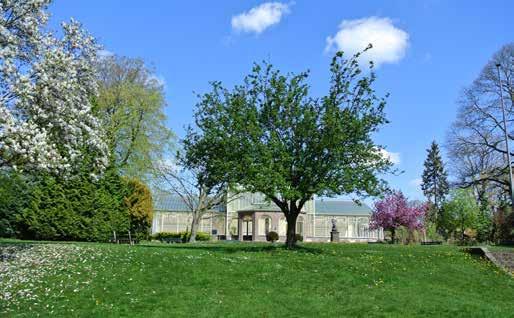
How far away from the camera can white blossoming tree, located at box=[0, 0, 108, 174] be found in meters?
11.3

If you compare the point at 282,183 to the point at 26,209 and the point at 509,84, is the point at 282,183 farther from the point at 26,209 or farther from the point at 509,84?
the point at 509,84

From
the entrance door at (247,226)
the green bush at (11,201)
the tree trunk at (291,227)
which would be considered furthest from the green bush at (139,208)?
the entrance door at (247,226)

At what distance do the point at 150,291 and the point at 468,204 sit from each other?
3332 cm

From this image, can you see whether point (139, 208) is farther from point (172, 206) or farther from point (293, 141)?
point (172, 206)

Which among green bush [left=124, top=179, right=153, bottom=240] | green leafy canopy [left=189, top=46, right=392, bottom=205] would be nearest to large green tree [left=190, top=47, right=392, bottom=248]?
green leafy canopy [left=189, top=46, right=392, bottom=205]

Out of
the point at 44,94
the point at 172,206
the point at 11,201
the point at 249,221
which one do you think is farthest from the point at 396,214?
the point at 44,94

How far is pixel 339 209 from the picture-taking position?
58.9 meters

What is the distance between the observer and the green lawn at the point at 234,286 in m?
11.8

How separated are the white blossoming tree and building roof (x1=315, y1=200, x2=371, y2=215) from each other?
46284 mm

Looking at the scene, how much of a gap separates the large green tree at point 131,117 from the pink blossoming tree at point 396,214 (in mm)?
16445

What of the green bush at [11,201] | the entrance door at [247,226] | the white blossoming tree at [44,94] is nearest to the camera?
the white blossoming tree at [44,94]

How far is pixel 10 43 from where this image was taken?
12094 millimetres

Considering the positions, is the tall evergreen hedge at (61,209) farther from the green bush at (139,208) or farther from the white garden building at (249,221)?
the white garden building at (249,221)

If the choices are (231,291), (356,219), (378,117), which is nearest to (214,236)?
(356,219)
